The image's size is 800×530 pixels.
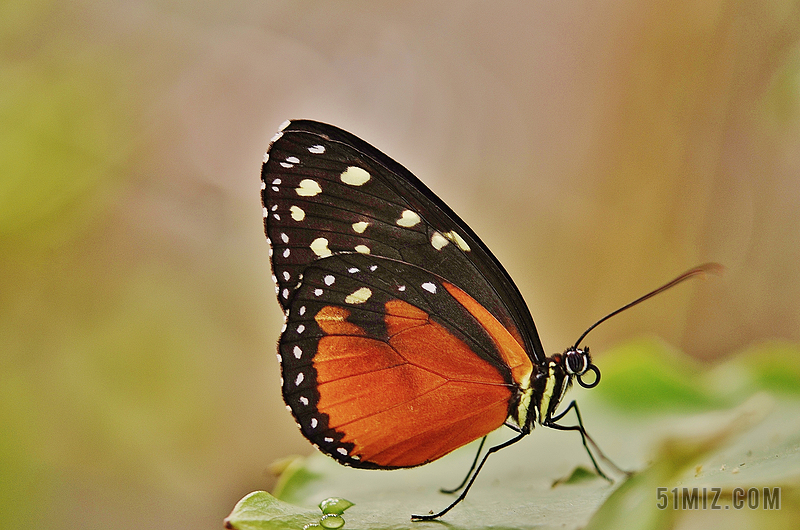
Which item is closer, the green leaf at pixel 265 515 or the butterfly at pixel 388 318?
the green leaf at pixel 265 515

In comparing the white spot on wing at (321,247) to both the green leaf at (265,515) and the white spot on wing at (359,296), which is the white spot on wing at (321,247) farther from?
the green leaf at (265,515)

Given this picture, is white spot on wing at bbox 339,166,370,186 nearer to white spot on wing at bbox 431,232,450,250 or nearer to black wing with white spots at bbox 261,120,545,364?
black wing with white spots at bbox 261,120,545,364

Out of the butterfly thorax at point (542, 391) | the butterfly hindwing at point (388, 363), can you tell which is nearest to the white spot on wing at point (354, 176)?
the butterfly hindwing at point (388, 363)

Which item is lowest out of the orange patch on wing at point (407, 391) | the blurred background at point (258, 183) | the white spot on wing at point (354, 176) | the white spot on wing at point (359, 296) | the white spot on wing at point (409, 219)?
the orange patch on wing at point (407, 391)

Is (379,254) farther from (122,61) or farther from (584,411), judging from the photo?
(122,61)

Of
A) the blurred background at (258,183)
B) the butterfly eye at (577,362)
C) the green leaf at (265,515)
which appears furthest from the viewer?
the blurred background at (258,183)

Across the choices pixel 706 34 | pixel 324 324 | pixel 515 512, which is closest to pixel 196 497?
pixel 324 324

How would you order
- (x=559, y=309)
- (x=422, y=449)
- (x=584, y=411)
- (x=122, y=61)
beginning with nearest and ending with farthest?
(x=422, y=449), (x=584, y=411), (x=122, y=61), (x=559, y=309)

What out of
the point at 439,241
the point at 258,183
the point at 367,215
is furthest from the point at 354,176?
the point at 258,183
